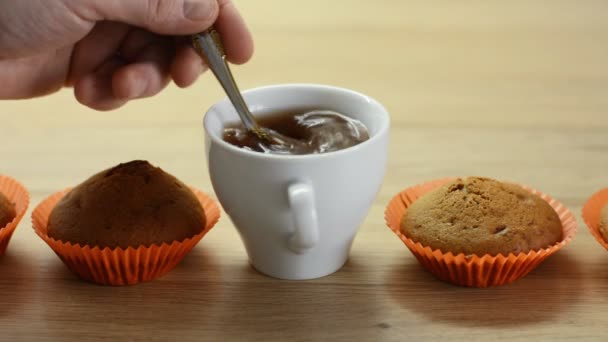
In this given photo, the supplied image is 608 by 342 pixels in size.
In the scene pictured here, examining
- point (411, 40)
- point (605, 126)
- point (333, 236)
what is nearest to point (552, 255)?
point (333, 236)

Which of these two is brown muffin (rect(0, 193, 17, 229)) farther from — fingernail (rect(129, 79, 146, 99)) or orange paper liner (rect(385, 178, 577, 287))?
orange paper liner (rect(385, 178, 577, 287))

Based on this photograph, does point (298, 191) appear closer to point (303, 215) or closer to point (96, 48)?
point (303, 215)

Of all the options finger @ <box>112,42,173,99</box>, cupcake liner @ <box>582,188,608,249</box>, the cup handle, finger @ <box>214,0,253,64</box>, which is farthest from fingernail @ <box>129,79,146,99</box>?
cupcake liner @ <box>582,188,608,249</box>

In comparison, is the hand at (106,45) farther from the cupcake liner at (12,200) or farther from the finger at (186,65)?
the cupcake liner at (12,200)

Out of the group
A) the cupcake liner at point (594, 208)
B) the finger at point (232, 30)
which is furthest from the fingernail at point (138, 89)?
the cupcake liner at point (594, 208)

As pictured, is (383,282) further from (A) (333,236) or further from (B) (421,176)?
(B) (421,176)

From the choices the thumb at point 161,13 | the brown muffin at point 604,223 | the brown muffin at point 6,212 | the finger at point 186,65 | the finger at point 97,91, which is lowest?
the brown muffin at point 6,212
